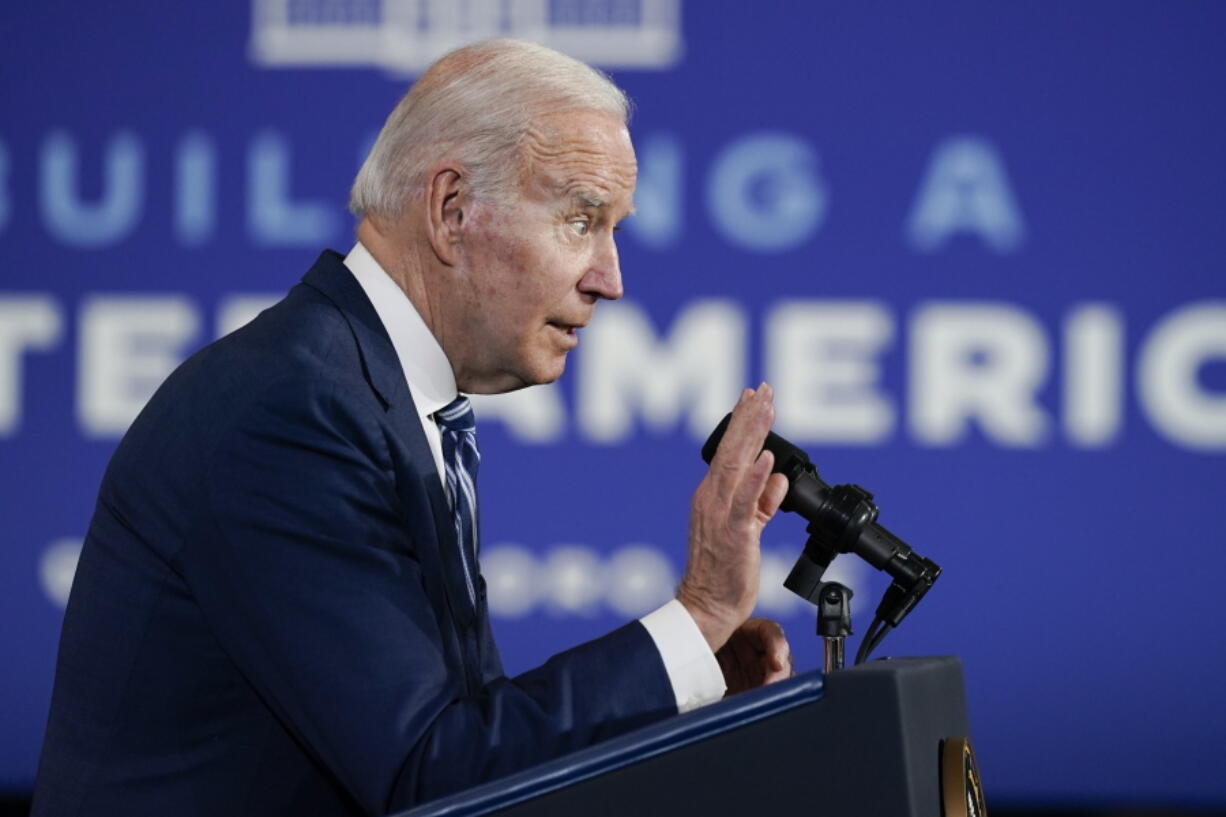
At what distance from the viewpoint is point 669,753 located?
1.14 m

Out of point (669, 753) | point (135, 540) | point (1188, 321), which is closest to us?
point (669, 753)

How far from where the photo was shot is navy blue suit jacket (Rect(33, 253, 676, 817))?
4.18 feet

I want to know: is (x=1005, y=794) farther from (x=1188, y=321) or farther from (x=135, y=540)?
(x=135, y=540)

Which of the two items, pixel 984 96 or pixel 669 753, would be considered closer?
pixel 669 753

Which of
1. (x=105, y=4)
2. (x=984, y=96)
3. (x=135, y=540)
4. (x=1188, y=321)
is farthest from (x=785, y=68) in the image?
(x=135, y=540)

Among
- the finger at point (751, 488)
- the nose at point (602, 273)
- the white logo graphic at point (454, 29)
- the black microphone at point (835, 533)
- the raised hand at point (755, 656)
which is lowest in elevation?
the raised hand at point (755, 656)

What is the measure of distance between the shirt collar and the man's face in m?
0.03

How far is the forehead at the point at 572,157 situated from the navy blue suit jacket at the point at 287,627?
224 mm

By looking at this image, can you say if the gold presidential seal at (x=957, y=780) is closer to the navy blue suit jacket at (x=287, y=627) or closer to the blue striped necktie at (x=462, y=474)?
the navy blue suit jacket at (x=287, y=627)

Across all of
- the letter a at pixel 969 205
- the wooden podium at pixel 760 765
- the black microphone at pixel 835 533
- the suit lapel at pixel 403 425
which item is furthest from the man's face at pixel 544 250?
the letter a at pixel 969 205

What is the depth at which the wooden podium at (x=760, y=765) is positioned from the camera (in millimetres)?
1121

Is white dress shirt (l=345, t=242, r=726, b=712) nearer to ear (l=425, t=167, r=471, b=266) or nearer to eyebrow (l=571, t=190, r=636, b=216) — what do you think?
ear (l=425, t=167, r=471, b=266)

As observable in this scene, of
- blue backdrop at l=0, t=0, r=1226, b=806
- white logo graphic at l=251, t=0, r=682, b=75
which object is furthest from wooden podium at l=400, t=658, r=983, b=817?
white logo graphic at l=251, t=0, r=682, b=75

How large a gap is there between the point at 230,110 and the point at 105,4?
39cm
